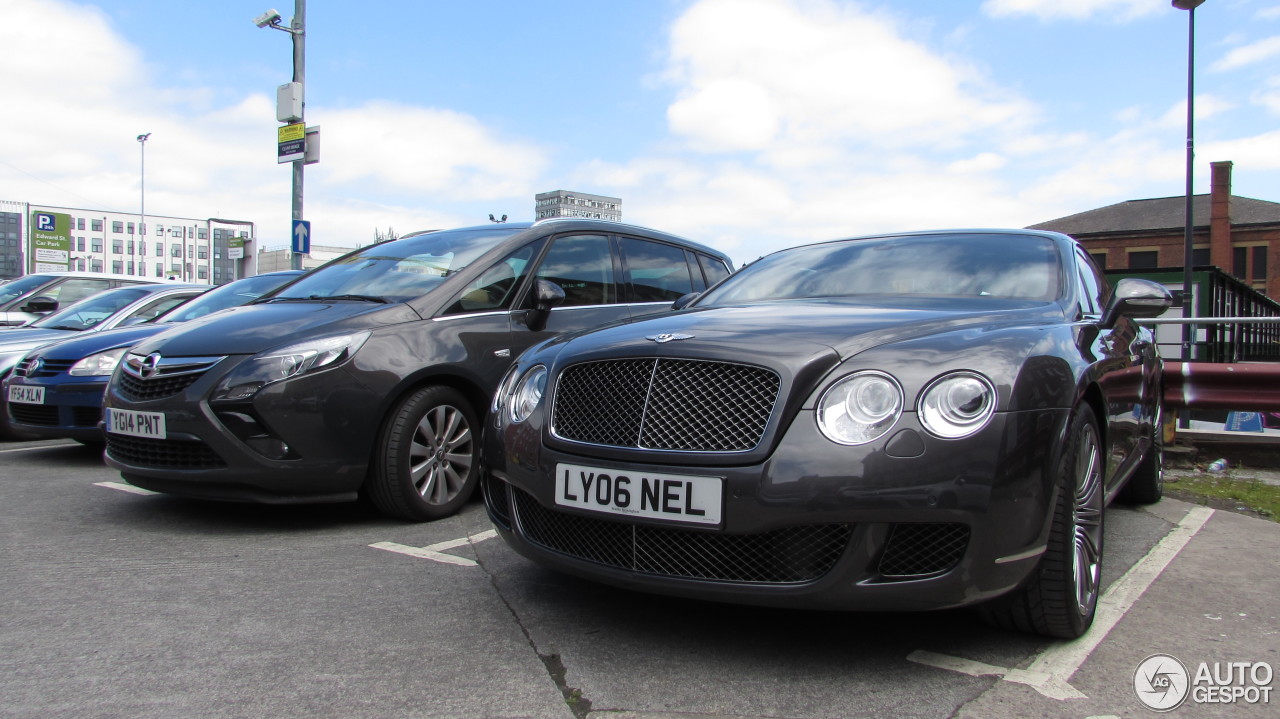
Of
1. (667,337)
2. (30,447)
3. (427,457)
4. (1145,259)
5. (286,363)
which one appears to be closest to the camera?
(667,337)

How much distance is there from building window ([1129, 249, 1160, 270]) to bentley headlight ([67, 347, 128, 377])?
47412mm

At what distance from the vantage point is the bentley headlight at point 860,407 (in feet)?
7.73

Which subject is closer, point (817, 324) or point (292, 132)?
point (817, 324)

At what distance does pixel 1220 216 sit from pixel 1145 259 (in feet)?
12.4

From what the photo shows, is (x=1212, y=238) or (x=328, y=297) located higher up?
(x=1212, y=238)

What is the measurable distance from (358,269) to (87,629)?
8.77 feet

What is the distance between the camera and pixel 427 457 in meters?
4.32

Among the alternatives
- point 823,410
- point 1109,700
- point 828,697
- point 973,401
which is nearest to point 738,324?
point 823,410

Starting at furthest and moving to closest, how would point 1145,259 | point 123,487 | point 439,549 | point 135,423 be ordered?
point 1145,259 → point 123,487 → point 135,423 → point 439,549

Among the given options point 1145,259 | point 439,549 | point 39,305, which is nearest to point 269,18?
point 39,305

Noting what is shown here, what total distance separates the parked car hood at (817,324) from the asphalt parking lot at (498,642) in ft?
2.87

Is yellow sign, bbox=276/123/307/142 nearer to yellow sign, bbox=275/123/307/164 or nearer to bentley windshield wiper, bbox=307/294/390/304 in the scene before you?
yellow sign, bbox=275/123/307/164

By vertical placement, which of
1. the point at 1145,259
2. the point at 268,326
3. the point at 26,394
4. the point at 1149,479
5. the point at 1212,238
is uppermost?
the point at 1212,238

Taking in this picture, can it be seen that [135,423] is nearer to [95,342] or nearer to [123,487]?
[123,487]
